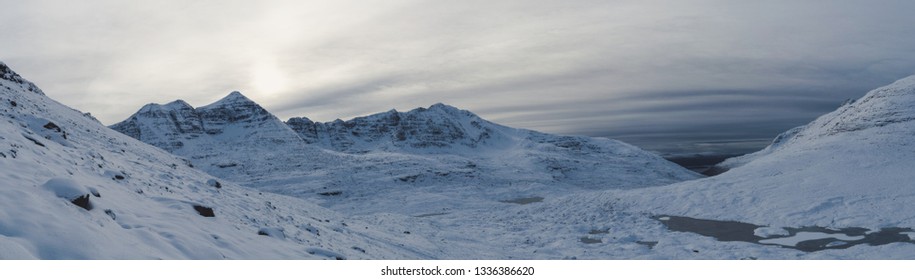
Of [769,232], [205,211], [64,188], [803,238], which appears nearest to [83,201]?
[64,188]

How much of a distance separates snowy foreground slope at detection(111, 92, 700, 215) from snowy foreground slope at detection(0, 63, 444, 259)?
2862cm

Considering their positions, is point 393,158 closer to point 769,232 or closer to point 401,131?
point 769,232

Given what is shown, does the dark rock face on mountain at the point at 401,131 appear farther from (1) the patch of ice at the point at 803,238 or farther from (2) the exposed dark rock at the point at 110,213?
(2) the exposed dark rock at the point at 110,213

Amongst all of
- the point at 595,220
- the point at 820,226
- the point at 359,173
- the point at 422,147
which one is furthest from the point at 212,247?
the point at 422,147

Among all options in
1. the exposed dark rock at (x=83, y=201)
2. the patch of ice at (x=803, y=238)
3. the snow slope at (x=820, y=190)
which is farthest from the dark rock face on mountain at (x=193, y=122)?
the exposed dark rock at (x=83, y=201)

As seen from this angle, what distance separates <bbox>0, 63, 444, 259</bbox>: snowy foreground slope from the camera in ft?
25.9

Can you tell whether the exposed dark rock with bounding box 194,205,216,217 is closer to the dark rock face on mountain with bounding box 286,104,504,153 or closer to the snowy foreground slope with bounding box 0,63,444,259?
the snowy foreground slope with bounding box 0,63,444,259

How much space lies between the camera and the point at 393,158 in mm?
86875

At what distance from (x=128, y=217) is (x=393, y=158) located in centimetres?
7637

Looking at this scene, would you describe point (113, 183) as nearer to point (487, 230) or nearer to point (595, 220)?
point (487, 230)

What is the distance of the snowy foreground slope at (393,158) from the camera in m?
63.0

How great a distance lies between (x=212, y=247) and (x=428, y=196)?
45467 millimetres

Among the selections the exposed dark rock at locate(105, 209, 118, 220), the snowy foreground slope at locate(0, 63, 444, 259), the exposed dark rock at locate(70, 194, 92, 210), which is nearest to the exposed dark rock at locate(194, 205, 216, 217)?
the snowy foreground slope at locate(0, 63, 444, 259)
